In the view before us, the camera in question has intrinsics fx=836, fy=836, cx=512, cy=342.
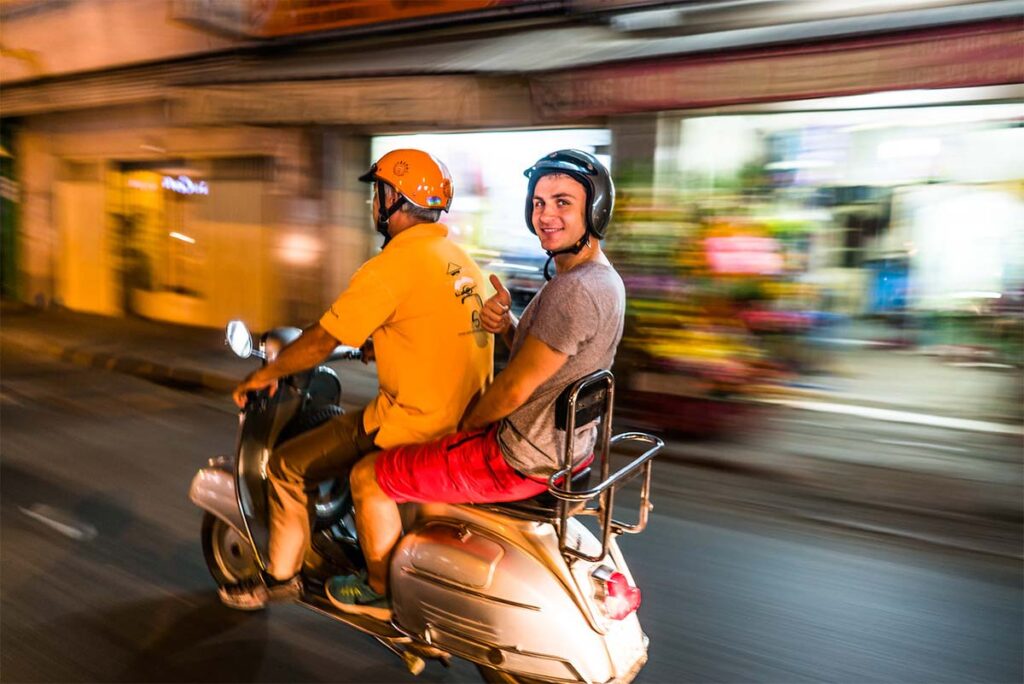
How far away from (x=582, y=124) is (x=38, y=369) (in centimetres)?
675

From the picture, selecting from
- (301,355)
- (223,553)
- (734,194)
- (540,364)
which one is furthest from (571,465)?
(734,194)

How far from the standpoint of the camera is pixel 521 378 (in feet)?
8.28

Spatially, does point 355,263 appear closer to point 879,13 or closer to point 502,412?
point 879,13

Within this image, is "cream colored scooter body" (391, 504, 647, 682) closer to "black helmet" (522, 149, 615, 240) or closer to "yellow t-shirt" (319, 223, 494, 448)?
"yellow t-shirt" (319, 223, 494, 448)

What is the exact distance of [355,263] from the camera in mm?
11438

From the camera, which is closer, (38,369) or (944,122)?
(944,122)

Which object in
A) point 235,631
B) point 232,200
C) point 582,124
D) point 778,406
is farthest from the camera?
point 232,200

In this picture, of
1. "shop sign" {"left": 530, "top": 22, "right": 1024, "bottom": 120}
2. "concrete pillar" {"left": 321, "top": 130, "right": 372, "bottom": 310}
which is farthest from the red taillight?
"concrete pillar" {"left": 321, "top": 130, "right": 372, "bottom": 310}

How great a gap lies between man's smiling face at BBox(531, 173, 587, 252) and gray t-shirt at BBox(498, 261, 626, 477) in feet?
0.36

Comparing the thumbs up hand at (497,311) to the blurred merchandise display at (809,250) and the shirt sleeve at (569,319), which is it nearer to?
the shirt sleeve at (569,319)

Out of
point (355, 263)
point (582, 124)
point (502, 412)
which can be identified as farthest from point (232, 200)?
point (502, 412)

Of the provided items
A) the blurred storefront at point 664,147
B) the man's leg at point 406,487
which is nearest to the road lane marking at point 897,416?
the blurred storefront at point 664,147

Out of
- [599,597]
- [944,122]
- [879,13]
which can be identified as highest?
[879,13]

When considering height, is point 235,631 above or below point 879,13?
below
